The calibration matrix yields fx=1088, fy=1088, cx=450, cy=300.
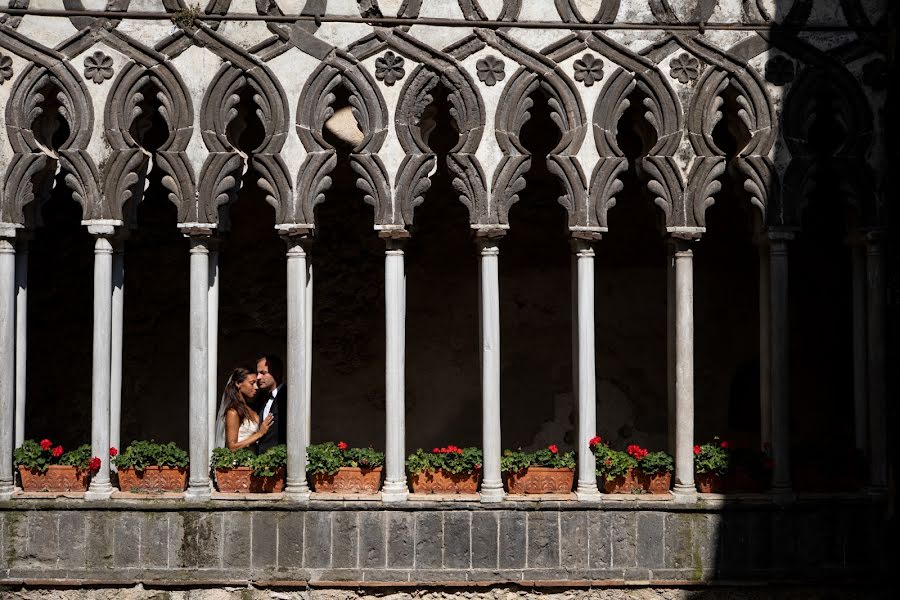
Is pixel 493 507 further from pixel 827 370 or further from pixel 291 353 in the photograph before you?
pixel 827 370

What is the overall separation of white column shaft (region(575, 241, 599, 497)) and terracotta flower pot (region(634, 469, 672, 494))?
0.43 m

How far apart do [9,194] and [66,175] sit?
0.53 metres

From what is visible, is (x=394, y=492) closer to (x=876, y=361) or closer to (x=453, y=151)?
(x=453, y=151)

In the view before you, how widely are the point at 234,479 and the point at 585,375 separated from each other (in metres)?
3.30

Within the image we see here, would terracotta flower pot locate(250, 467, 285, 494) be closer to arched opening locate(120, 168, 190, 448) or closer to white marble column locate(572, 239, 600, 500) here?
white marble column locate(572, 239, 600, 500)

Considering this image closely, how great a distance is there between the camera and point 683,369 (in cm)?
991

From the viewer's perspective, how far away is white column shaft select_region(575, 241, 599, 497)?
983 cm

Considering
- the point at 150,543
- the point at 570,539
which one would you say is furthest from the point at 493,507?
the point at 150,543

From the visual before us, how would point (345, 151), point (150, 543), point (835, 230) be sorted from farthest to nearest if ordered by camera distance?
point (835, 230) → point (345, 151) → point (150, 543)

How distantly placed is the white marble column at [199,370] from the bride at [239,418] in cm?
41

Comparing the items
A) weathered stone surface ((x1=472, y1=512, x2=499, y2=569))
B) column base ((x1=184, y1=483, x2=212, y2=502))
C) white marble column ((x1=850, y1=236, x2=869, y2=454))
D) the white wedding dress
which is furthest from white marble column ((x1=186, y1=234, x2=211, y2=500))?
white marble column ((x1=850, y1=236, x2=869, y2=454))

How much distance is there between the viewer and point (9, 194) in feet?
32.0

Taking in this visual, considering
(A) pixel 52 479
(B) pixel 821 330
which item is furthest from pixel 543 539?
(B) pixel 821 330

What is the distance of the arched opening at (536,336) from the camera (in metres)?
13.0
